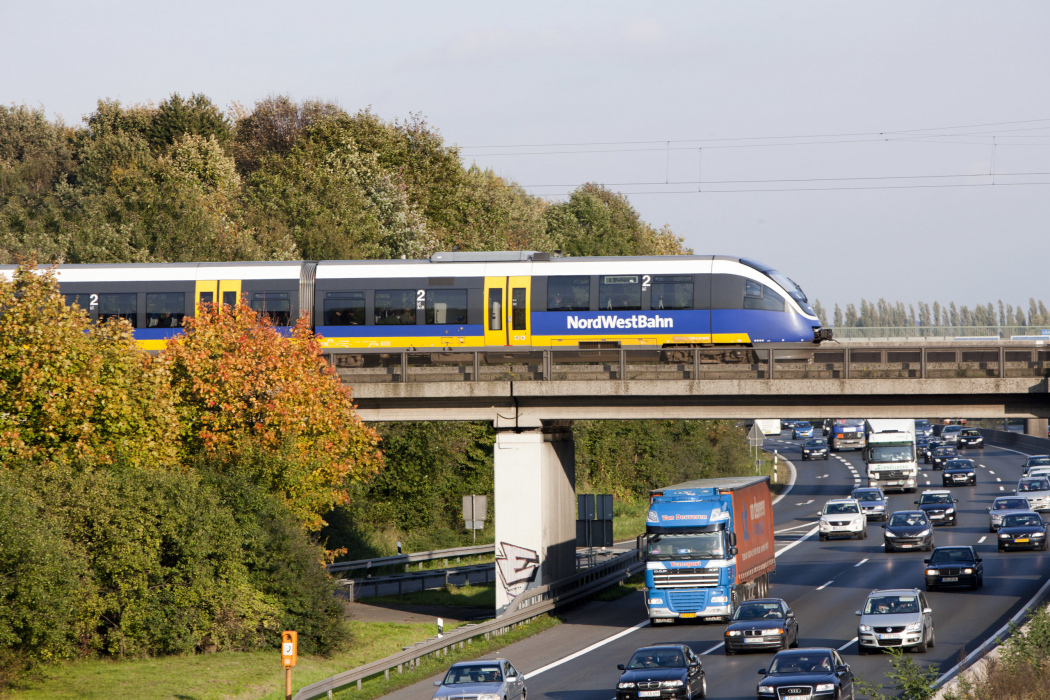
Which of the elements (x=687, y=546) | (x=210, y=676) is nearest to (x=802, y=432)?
(x=687, y=546)

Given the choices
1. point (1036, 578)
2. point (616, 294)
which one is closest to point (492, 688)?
point (616, 294)

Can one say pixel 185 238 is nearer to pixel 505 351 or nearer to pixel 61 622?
pixel 505 351

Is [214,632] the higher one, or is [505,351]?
[505,351]

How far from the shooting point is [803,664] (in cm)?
2078

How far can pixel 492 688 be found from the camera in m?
20.5

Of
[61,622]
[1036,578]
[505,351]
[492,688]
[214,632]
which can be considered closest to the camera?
[492,688]

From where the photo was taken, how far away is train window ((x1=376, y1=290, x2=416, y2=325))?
3794 centimetres

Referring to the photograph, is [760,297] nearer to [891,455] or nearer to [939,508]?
[939,508]

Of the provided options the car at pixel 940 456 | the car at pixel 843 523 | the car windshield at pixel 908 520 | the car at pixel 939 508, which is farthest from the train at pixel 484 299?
the car at pixel 940 456

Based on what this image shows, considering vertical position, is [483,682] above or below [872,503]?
below

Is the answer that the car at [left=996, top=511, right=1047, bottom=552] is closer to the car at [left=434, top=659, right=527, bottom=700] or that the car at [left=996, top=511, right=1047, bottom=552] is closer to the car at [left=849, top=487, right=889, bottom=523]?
the car at [left=849, top=487, right=889, bottom=523]

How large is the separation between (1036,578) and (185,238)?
42.3 metres

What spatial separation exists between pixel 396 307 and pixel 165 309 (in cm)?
776

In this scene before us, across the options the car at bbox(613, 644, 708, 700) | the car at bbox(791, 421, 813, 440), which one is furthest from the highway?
the car at bbox(791, 421, 813, 440)
